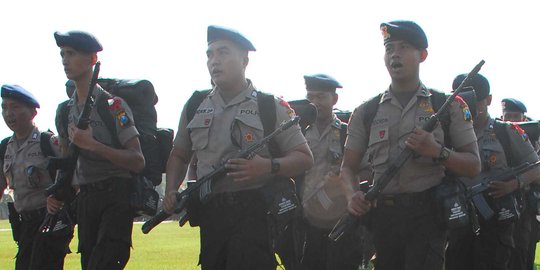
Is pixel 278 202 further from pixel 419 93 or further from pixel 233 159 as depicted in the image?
pixel 419 93

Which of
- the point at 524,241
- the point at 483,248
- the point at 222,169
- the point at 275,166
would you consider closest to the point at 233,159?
the point at 222,169

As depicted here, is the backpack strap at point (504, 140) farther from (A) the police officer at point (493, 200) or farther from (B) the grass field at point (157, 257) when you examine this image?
(B) the grass field at point (157, 257)

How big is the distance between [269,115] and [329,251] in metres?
2.75

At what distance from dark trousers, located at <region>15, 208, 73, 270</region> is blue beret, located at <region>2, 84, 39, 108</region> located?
1189mm

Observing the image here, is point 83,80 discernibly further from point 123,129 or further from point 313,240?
point 313,240

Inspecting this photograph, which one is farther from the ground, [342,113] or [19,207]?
[342,113]

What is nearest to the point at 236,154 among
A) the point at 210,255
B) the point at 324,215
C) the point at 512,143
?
the point at 210,255

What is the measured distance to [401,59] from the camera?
5.90m

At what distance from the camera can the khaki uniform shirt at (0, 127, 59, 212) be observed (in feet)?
28.4

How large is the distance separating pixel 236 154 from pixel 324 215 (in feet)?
9.61

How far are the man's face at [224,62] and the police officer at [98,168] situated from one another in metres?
1.16

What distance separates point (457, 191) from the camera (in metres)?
5.68

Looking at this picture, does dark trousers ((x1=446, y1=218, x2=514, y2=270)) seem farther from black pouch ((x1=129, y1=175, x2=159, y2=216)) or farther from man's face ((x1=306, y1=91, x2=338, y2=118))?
black pouch ((x1=129, y1=175, x2=159, y2=216))

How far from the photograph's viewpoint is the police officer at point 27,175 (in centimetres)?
828
